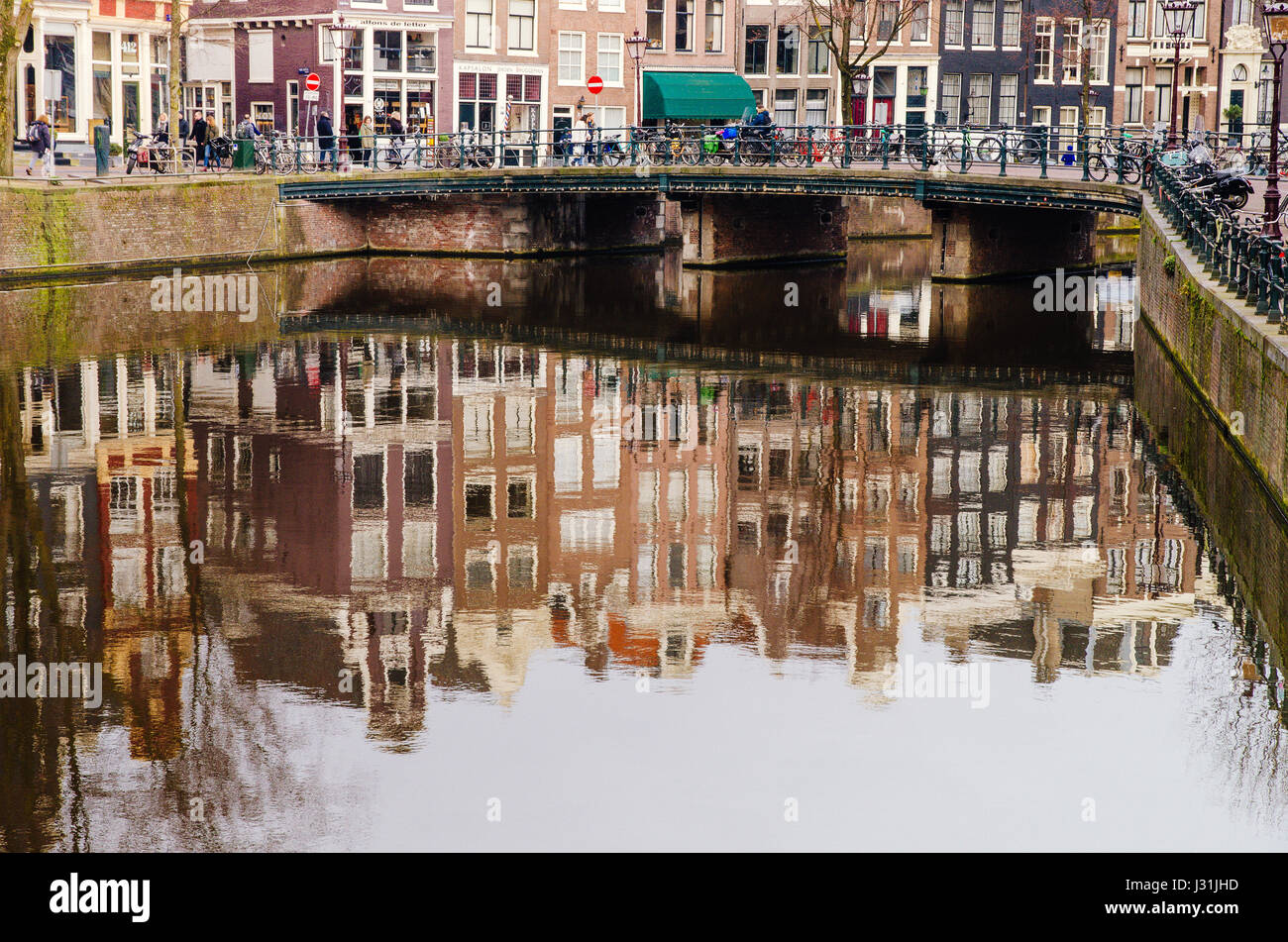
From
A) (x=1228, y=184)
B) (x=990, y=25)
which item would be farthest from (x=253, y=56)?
(x=1228, y=184)

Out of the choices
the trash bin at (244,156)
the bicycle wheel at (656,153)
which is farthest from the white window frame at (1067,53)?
the trash bin at (244,156)

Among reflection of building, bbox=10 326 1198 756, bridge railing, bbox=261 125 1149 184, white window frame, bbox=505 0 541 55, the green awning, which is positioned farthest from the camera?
the green awning

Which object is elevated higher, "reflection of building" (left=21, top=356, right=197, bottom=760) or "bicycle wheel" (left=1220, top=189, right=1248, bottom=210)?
"bicycle wheel" (left=1220, top=189, right=1248, bottom=210)

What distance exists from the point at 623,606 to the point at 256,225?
102 ft

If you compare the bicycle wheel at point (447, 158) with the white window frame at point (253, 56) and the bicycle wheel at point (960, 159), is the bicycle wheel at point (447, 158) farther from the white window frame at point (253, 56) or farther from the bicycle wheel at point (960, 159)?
the bicycle wheel at point (960, 159)

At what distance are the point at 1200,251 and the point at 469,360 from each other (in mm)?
11818

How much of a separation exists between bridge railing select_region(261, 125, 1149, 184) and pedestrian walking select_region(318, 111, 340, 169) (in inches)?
1.8

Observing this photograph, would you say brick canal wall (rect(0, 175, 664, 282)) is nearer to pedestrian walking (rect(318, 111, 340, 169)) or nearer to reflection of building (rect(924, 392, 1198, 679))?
pedestrian walking (rect(318, 111, 340, 169))

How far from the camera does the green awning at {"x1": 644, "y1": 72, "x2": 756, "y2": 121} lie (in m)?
60.1

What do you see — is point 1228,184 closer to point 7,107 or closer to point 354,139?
point 7,107

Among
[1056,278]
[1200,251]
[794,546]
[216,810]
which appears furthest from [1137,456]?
[1056,278]

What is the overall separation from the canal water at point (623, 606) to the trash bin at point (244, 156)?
14790 mm

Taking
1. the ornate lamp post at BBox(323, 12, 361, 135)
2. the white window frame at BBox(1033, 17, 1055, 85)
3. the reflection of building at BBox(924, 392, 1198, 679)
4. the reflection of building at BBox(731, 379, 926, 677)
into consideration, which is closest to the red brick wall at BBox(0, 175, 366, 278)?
the ornate lamp post at BBox(323, 12, 361, 135)

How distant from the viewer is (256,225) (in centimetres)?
4425
